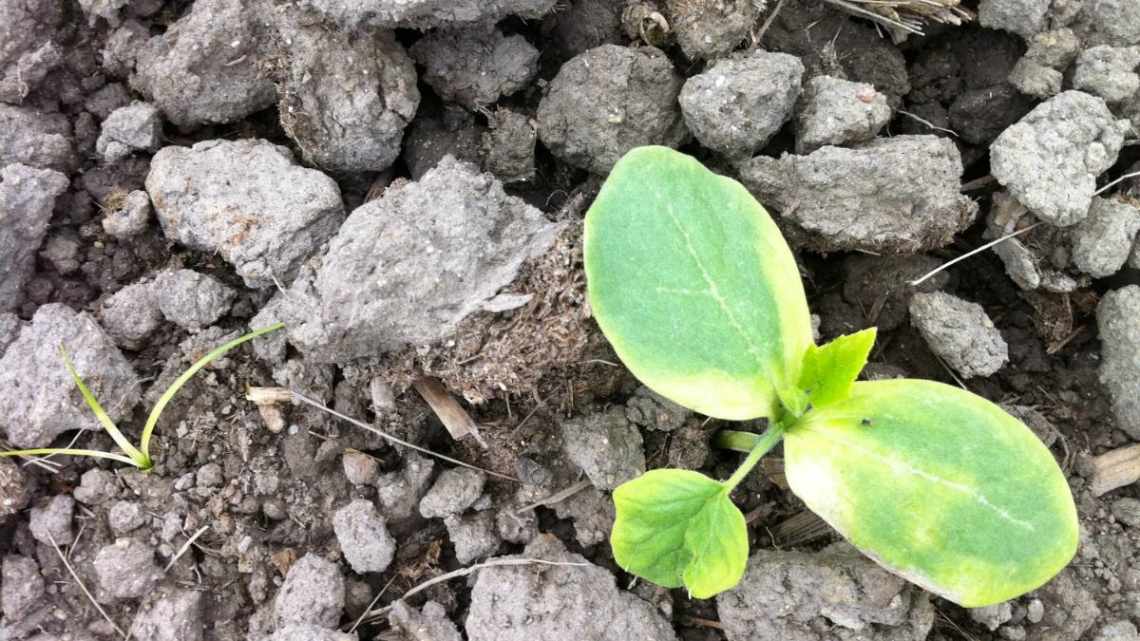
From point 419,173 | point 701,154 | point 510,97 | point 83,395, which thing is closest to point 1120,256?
point 701,154

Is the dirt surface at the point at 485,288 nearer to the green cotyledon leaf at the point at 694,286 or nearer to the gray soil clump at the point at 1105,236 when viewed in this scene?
the gray soil clump at the point at 1105,236

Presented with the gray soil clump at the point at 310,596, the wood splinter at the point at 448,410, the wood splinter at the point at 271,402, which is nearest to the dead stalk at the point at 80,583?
the gray soil clump at the point at 310,596

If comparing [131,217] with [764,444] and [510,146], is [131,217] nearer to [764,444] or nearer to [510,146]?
[510,146]

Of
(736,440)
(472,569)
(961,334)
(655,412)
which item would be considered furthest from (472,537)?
(961,334)

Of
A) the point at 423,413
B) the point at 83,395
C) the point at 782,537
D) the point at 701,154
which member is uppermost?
the point at 701,154

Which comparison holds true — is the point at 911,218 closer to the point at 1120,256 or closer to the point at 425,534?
the point at 1120,256
